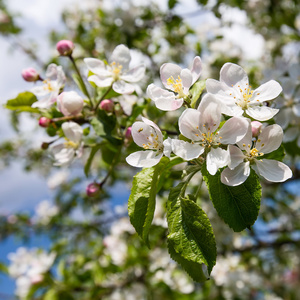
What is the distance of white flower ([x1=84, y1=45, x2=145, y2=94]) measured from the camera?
1.25 meters

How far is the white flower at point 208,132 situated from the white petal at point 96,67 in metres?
0.53

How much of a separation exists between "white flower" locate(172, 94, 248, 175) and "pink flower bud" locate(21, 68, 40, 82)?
0.81m

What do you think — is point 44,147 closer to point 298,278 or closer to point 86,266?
point 86,266

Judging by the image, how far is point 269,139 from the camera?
2.99 feet

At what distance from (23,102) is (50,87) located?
12cm

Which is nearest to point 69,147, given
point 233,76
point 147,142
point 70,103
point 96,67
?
point 70,103

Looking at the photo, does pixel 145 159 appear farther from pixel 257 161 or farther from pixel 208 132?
pixel 257 161

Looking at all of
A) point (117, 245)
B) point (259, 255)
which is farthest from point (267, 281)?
point (117, 245)

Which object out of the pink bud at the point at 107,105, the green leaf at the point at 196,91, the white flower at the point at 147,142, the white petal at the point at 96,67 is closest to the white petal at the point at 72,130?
the pink bud at the point at 107,105

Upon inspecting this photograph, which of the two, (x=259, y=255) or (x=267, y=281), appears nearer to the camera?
(x=259, y=255)

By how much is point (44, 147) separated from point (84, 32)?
8.47 feet

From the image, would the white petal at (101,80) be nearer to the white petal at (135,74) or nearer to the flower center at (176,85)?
the white petal at (135,74)

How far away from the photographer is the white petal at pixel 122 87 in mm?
1233

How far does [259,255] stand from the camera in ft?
11.5
